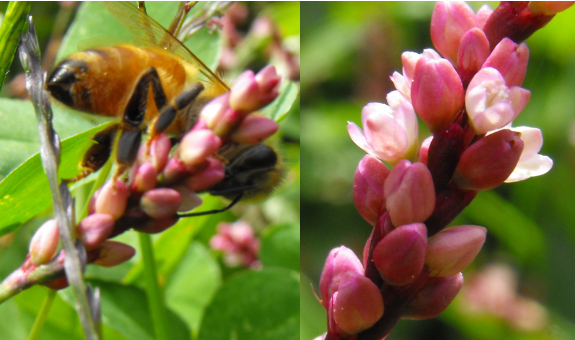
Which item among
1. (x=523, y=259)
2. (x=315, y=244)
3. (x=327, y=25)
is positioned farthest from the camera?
(x=327, y=25)

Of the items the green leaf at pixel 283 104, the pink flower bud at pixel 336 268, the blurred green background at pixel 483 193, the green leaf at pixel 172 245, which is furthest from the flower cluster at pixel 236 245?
the pink flower bud at pixel 336 268

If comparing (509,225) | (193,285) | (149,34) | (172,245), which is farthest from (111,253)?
(509,225)

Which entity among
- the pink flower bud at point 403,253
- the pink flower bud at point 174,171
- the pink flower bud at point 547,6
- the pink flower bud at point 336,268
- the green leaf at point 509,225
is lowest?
the green leaf at point 509,225

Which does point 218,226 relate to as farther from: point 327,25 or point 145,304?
point 327,25

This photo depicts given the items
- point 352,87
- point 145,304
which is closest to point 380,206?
point 145,304

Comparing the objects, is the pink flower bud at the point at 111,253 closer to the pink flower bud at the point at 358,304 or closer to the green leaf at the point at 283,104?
the pink flower bud at the point at 358,304

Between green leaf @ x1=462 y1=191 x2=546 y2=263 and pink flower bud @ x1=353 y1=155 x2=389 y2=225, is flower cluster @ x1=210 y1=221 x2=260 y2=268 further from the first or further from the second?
pink flower bud @ x1=353 y1=155 x2=389 y2=225
